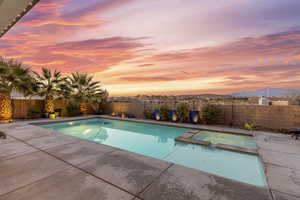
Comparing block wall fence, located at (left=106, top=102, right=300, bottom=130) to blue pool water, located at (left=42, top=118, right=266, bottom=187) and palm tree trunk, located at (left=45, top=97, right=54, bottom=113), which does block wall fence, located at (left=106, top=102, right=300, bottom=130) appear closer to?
blue pool water, located at (left=42, top=118, right=266, bottom=187)

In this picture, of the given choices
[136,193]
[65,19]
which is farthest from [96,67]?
[136,193]

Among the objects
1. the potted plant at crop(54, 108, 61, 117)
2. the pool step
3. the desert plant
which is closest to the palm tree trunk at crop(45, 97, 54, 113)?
the potted plant at crop(54, 108, 61, 117)

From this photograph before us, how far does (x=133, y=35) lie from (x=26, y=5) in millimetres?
5772

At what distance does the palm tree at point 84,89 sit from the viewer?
32.4ft

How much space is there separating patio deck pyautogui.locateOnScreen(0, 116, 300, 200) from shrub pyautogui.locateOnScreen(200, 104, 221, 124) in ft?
11.9

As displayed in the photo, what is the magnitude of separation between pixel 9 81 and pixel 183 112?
9444 millimetres

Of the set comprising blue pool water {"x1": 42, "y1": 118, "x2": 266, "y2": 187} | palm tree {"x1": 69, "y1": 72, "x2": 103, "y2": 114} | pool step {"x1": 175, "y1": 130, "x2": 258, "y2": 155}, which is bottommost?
blue pool water {"x1": 42, "y1": 118, "x2": 266, "y2": 187}

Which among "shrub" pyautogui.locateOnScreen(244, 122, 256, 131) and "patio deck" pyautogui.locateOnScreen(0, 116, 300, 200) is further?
"shrub" pyautogui.locateOnScreen(244, 122, 256, 131)

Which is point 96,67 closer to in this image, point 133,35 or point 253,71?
point 133,35

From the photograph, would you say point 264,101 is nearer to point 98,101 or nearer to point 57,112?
point 98,101

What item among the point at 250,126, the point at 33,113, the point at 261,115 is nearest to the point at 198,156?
the point at 250,126

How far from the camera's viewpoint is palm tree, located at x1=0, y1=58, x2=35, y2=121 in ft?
21.6

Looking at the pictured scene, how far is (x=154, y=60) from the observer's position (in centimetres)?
947

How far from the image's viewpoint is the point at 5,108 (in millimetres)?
6883
